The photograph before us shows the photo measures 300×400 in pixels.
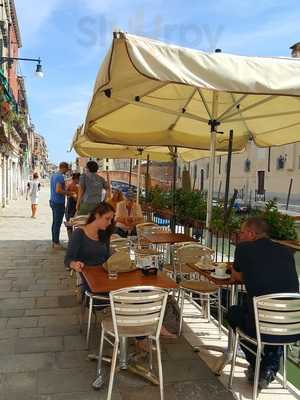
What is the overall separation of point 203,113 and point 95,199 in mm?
2552

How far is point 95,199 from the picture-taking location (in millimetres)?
7789

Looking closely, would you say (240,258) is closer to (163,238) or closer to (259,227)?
(259,227)

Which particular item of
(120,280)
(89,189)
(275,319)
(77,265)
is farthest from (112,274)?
(89,189)

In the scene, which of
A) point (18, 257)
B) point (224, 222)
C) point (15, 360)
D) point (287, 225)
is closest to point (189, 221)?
point (224, 222)

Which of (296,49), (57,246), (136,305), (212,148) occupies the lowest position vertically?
(57,246)

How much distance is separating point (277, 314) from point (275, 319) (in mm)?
45

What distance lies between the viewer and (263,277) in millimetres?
3213

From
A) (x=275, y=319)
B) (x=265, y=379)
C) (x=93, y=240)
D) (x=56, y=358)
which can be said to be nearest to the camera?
(x=275, y=319)

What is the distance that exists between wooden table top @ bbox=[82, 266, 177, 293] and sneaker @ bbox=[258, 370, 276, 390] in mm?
993

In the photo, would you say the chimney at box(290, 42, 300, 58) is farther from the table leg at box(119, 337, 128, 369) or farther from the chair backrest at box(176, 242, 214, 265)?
the table leg at box(119, 337, 128, 369)

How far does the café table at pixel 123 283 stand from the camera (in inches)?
131

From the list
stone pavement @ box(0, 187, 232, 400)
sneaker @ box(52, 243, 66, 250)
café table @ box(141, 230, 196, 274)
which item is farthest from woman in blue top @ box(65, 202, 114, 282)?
sneaker @ box(52, 243, 66, 250)

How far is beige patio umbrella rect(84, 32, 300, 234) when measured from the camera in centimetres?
288

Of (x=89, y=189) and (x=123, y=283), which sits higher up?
(x=89, y=189)
